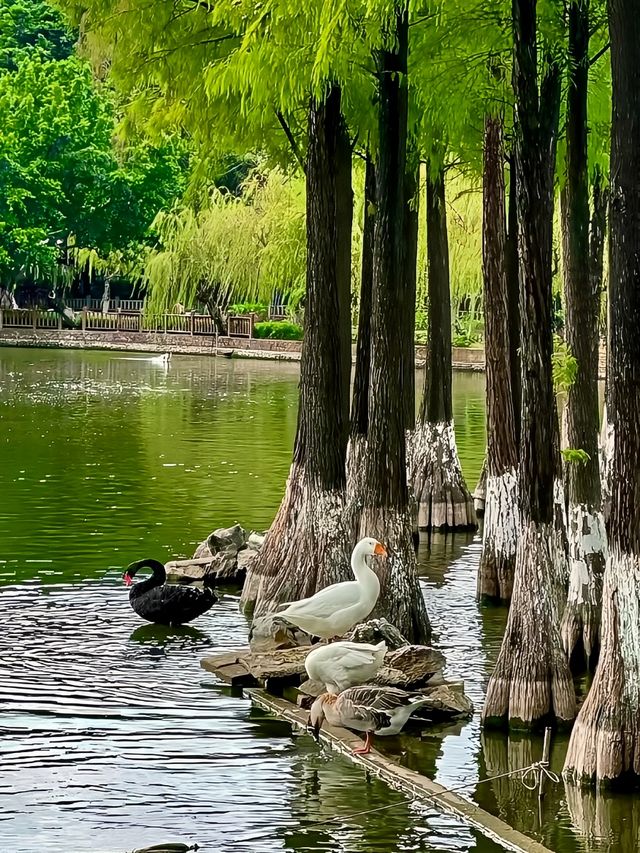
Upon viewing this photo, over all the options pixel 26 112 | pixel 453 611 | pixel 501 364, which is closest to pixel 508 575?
pixel 453 611

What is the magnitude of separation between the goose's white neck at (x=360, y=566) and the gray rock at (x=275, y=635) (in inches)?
38.9

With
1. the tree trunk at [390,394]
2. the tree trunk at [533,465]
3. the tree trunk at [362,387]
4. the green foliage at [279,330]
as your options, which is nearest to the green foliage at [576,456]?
the tree trunk at [533,465]

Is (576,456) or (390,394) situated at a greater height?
(390,394)

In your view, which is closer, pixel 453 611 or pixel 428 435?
pixel 453 611

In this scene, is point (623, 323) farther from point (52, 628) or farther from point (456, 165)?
point (456, 165)

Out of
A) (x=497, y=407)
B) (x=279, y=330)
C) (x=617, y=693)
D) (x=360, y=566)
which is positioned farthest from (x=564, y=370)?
(x=279, y=330)

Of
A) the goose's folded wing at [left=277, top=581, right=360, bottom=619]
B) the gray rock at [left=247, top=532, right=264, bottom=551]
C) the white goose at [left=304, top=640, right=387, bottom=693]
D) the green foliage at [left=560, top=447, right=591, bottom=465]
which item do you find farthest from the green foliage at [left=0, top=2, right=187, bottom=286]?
the white goose at [left=304, top=640, right=387, bottom=693]

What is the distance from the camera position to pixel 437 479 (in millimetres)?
20172

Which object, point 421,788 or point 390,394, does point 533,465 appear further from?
point 421,788

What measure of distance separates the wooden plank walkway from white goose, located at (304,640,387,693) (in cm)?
32

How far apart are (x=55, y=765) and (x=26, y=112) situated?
58.1 metres

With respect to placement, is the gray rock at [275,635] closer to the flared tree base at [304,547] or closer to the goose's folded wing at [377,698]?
the flared tree base at [304,547]

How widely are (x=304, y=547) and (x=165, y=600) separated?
1.41m

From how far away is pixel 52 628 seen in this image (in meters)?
14.0
